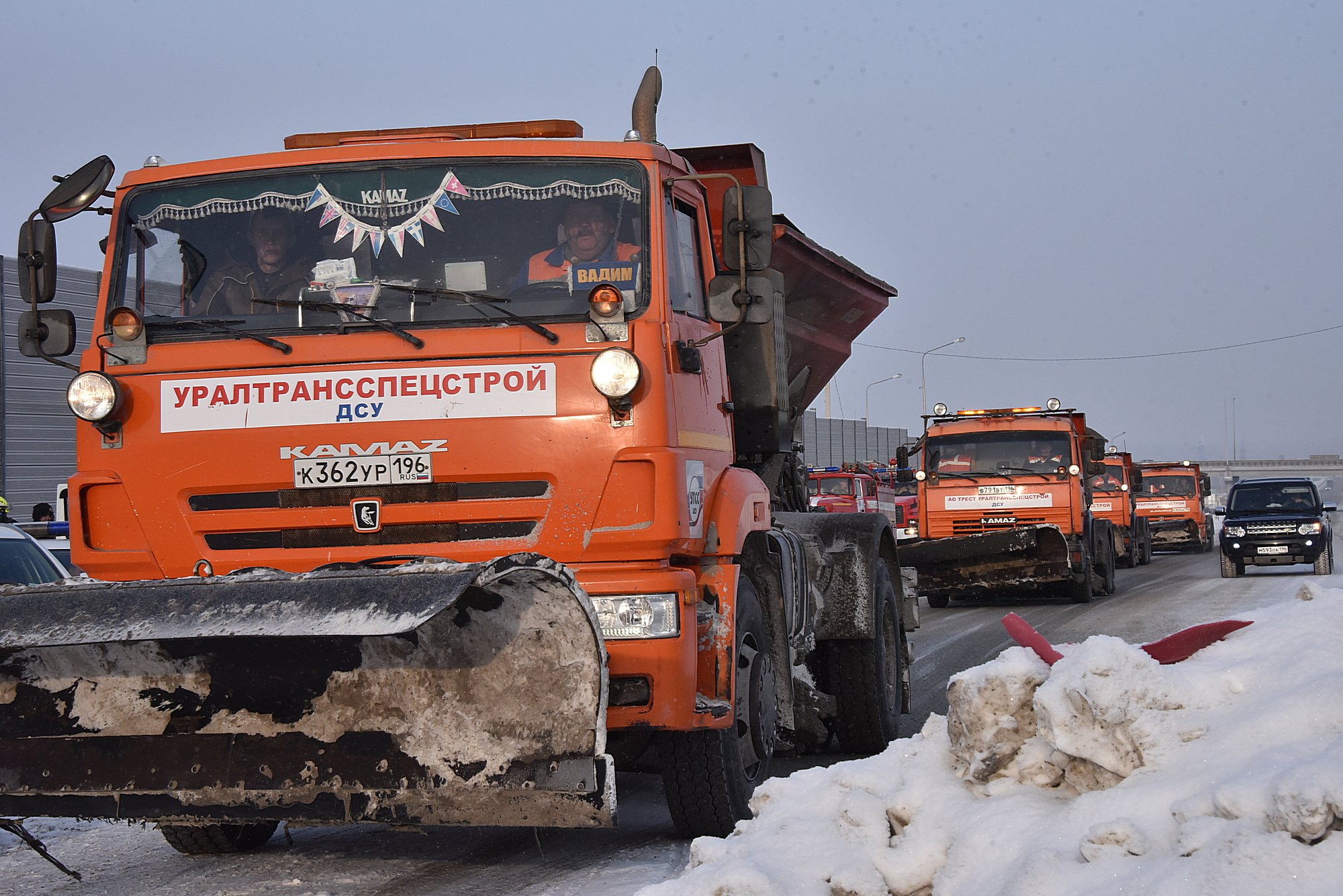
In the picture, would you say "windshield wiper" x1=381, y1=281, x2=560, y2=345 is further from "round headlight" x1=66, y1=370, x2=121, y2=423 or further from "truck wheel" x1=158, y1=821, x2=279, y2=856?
"truck wheel" x1=158, y1=821, x2=279, y2=856

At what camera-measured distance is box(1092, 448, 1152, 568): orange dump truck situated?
27.8 m

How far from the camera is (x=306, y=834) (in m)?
6.11

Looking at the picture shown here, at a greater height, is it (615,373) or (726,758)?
(615,373)

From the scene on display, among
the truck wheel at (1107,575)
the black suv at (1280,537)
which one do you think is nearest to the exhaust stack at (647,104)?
the truck wheel at (1107,575)

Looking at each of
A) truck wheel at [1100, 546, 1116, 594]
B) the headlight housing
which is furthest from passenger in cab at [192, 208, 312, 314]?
truck wheel at [1100, 546, 1116, 594]

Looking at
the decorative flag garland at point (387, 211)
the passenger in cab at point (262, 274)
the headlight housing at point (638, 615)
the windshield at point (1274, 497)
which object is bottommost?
the headlight housing at point (638, 615)

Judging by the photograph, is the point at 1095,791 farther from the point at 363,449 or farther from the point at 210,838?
the point at 210,838

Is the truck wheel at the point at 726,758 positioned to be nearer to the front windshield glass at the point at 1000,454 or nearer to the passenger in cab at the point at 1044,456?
the front windshield glass at the point at 1000,454

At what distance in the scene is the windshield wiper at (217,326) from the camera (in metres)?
5.21

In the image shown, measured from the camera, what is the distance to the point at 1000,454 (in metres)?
19.5

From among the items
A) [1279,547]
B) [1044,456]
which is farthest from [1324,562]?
[1044,456]

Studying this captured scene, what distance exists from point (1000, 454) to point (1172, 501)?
19974mm

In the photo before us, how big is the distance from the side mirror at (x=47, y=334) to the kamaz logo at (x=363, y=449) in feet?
4.36

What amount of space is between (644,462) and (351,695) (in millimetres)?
1264
